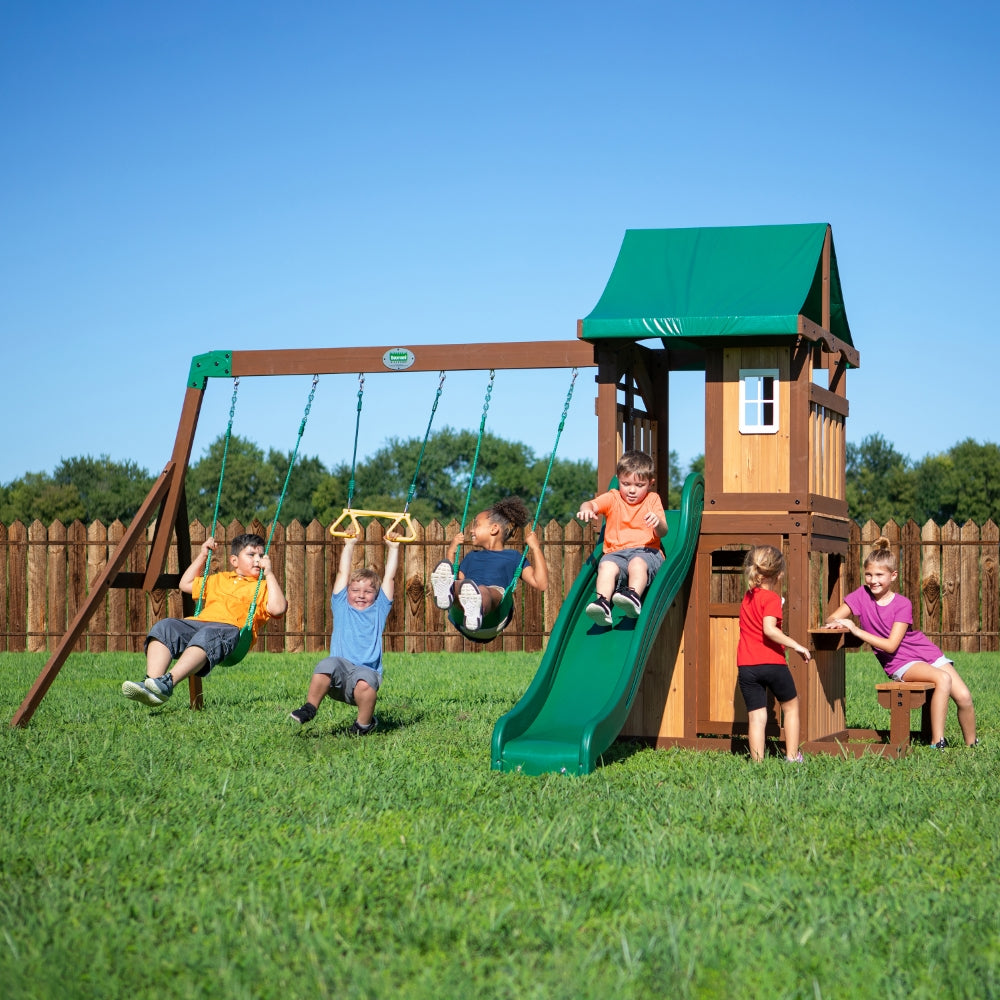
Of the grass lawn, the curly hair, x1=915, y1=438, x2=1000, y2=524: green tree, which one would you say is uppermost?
x1=915, y1=438, x2=1000, y2=524: green tree

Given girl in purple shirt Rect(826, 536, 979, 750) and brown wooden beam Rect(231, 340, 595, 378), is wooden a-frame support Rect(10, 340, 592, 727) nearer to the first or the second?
brown wooden beam Rect(231, 340, 595, 378)

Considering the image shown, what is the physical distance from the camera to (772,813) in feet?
19.1

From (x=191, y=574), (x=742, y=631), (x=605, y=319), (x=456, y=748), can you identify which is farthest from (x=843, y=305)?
(x=191, y=574)

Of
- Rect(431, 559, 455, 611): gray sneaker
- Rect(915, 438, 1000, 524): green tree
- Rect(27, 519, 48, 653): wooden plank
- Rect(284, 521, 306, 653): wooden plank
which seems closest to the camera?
Rect(431, 559, 455, 611): gray sneaker

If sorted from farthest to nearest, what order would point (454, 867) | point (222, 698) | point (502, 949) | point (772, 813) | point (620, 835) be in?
1. point (222, 698)
2. point (772, 813)
3. point (620, 835)
4. point (454, 867)
5. point (502, 949)

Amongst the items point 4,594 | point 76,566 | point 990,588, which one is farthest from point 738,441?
point 4,594

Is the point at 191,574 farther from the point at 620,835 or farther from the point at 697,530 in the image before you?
the point at 620,835

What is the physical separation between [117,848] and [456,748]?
324 cm

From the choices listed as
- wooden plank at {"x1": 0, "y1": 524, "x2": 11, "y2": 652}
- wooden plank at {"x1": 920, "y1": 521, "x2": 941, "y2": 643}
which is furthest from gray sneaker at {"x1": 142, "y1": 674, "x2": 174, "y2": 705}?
wooden plank at {"x1": 920, "y1": 521, "x2": 941, "y2": 643}

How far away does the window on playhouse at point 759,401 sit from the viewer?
8781 mm

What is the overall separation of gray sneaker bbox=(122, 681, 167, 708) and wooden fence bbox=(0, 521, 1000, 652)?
360 inches

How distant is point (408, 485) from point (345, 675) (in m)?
50.5

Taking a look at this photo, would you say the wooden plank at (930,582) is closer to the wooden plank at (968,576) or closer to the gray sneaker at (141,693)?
the wooden plank at (968,576)

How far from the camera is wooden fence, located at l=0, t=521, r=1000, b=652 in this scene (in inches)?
716
